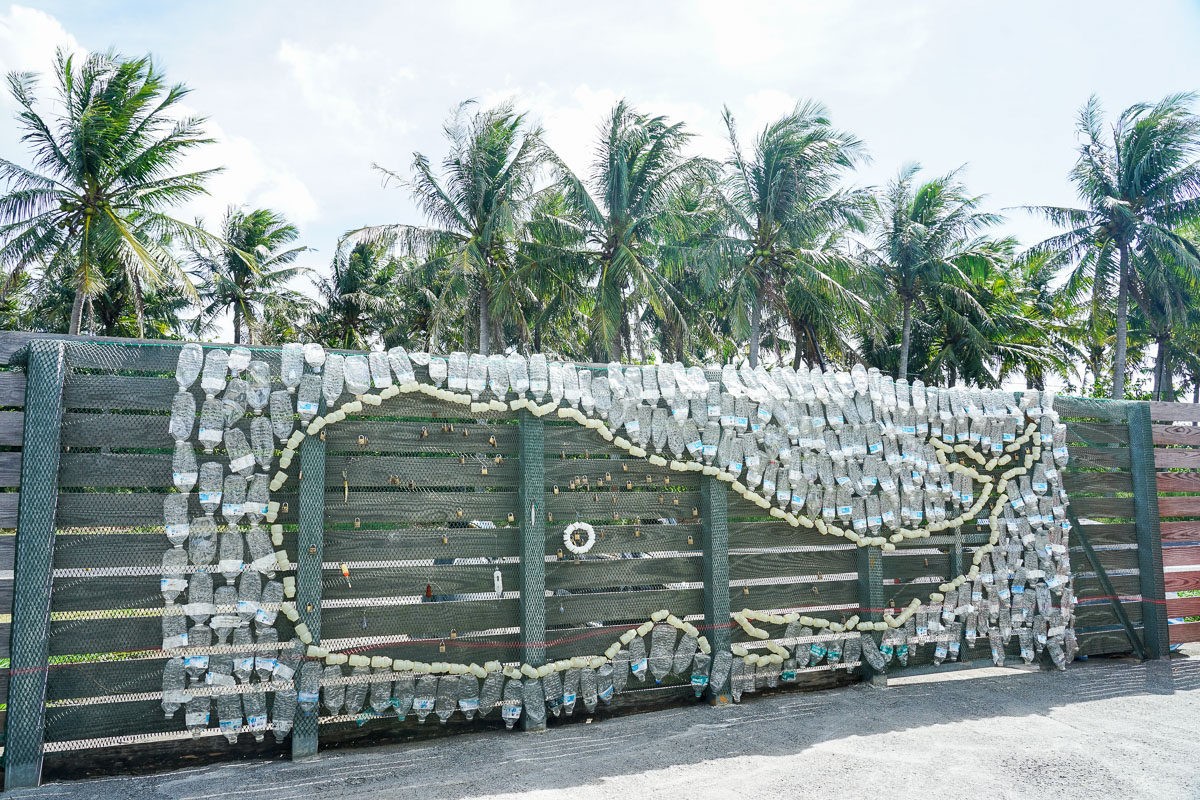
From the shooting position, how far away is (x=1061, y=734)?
359 centimetres

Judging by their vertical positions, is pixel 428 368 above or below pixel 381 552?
above

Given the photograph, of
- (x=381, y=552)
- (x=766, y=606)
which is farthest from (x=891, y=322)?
(x=381, y=552)

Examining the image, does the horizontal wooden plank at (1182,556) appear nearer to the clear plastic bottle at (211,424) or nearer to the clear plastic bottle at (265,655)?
the clear plastic bottle at (265,655)

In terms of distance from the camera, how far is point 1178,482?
528cm

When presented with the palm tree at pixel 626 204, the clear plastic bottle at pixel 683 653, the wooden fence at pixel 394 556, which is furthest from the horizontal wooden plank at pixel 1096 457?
the palm tree at pixel 626 204

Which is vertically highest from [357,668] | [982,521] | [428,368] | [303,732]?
[428,368]

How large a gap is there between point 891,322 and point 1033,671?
16.9m

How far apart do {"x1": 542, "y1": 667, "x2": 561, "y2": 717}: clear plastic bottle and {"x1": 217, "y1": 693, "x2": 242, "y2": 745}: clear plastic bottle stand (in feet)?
4.58

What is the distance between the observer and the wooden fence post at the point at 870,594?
14.4 ft

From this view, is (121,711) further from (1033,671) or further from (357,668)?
(1033,671)

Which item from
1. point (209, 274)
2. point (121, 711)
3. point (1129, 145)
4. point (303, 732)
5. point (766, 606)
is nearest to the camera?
point (121, 711)

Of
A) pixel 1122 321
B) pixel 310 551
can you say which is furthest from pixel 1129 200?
pixel 310 551

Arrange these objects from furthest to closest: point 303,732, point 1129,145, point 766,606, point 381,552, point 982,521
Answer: point 1129,145 → point 982,521 → point 766,606 → point 381,552 → point 303,732

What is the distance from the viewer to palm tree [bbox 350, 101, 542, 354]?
49.5ft
